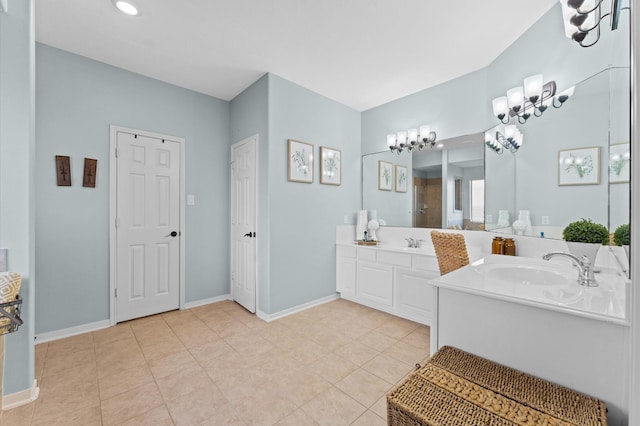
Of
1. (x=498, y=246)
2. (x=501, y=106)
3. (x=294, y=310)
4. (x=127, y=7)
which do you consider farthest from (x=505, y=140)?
(x=127, y=7)

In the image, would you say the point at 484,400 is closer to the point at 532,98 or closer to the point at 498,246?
the point at 498,246

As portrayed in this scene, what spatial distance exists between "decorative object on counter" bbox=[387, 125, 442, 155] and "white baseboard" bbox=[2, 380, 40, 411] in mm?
3989

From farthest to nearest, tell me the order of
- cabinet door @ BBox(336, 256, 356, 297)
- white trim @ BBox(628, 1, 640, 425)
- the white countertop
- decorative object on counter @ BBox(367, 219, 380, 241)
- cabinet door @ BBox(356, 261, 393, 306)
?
decorative object on counter @ BBox(367, 219, 380, 241) < cabinet door @ BBox(336, 256, 356, 297) < cabinet door @ BBox(356, 261, 393, 306) < the white countertop < white trim @ BBox(628, 1, 640, 425)

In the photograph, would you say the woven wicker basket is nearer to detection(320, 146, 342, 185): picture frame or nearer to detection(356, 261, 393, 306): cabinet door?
detection(356, 261, 393, 306): cabinet door

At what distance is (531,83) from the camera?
6.65 ft

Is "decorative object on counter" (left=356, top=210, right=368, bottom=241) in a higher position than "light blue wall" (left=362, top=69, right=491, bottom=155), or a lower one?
lower

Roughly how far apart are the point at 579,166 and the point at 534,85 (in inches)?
28.9

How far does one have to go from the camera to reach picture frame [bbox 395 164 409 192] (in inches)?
138

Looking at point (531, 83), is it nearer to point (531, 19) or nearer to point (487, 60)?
point (531, 19)

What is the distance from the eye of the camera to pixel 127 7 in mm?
1989

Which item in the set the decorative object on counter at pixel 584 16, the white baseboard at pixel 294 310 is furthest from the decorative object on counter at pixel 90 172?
the decorative object on counter at pixel 584 16

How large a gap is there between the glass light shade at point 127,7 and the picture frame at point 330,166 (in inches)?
84.6

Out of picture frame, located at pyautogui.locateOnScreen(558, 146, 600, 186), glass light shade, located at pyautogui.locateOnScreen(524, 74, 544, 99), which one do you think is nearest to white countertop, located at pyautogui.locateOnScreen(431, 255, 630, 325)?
picture frame, located at pyautogui.locateOnScreen(558, 146, 600, 186)

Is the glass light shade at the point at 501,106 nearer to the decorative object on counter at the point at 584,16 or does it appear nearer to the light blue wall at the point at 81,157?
the decorative object on counter at the point at 584,16
